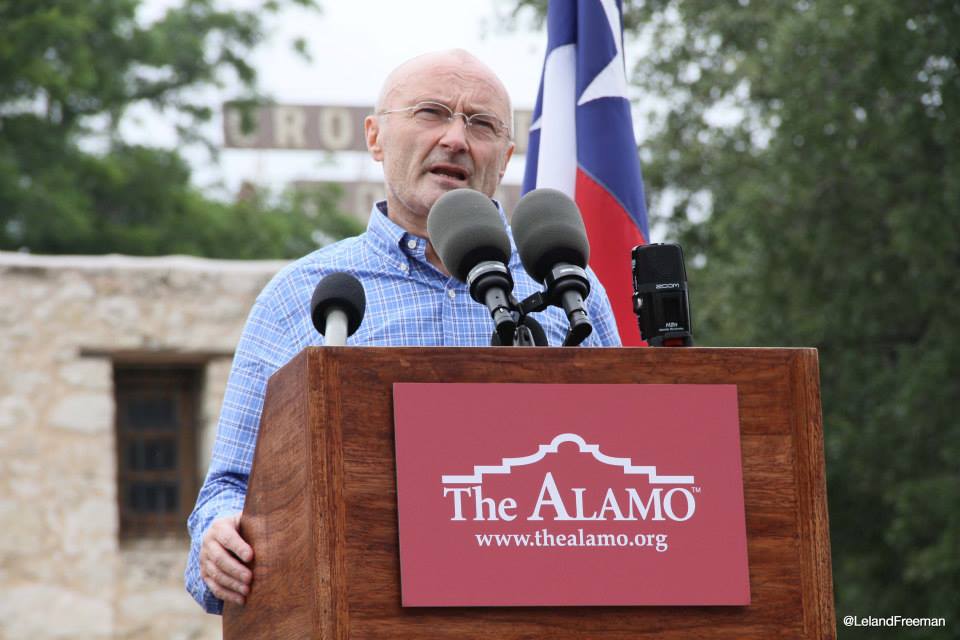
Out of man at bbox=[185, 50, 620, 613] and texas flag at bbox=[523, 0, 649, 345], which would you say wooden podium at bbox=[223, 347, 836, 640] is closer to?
man at bbox=[185, 50, 620, 613]

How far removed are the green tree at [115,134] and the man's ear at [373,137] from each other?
19.0 m

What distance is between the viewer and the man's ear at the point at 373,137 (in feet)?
11.1

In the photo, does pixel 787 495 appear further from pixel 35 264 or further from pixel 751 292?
pixel 751 292

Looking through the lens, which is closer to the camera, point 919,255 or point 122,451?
point 122,451

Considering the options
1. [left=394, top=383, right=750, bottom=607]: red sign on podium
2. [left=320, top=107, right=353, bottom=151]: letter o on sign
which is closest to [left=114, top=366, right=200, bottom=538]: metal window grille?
[left=394, top=383, right=750, bottom=607]: red sign on podium

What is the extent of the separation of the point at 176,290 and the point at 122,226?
45.1ft

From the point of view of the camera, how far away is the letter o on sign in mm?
36847

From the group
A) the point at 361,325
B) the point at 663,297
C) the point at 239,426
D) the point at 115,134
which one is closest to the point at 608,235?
the point at 361,325

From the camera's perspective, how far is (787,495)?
2.43m

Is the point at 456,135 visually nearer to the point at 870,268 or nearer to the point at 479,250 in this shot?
the point at 479,250

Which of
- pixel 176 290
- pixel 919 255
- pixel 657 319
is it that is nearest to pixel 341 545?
pixel 657 319

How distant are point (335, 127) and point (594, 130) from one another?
3193 centimetres

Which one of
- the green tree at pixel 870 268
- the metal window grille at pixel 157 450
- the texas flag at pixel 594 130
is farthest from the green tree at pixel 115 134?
the texas flag at pixel 594 130

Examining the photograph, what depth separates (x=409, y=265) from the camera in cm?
320
